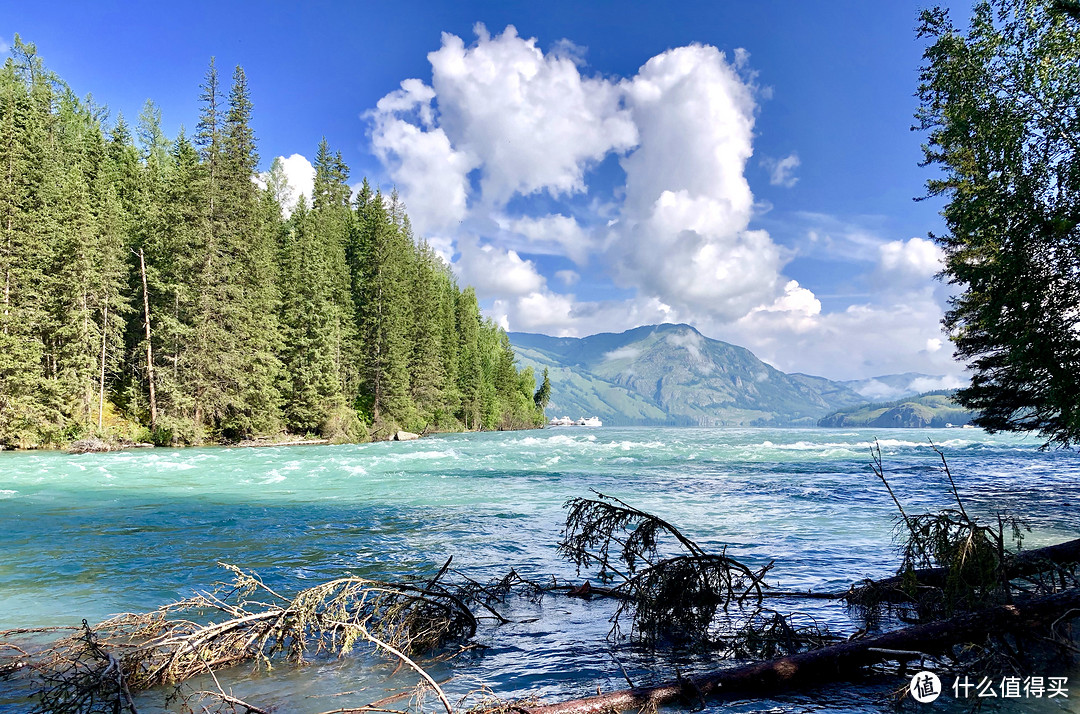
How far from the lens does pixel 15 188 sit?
29000 millimetres

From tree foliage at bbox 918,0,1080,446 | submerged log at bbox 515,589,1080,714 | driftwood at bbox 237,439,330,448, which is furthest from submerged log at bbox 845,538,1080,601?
driftwood at bbox 237,439,330,448

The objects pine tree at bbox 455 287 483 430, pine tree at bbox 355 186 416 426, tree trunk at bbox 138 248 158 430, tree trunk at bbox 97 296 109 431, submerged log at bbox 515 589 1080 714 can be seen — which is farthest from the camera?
pine tree at bbox 455 287 483 430

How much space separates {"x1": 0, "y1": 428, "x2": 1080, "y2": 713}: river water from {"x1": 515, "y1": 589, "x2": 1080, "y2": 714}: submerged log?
175 mm

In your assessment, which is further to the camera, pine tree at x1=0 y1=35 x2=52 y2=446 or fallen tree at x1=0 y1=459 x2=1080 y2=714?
pine tree at x1=0 y1=35 x2=52 y2=446

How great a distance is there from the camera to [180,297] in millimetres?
36031

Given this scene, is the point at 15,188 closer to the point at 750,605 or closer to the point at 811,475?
the point at 750,605

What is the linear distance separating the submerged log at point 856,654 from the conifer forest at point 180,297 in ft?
116

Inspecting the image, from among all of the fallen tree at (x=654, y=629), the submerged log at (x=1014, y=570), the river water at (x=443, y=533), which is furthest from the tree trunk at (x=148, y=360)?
the submerged log at (x=1014, y=570)

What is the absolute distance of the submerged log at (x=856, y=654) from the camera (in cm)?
401

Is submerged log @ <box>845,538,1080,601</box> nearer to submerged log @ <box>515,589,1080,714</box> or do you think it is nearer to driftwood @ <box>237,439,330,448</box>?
submerged log @ <box>515,589,1080,714</box>

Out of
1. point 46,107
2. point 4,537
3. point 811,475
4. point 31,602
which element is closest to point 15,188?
point 46,107

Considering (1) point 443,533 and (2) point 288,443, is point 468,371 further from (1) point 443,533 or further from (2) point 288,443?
(1) point 443,533

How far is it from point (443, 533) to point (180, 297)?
32.2 m

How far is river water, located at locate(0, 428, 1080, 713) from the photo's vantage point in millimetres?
5051
